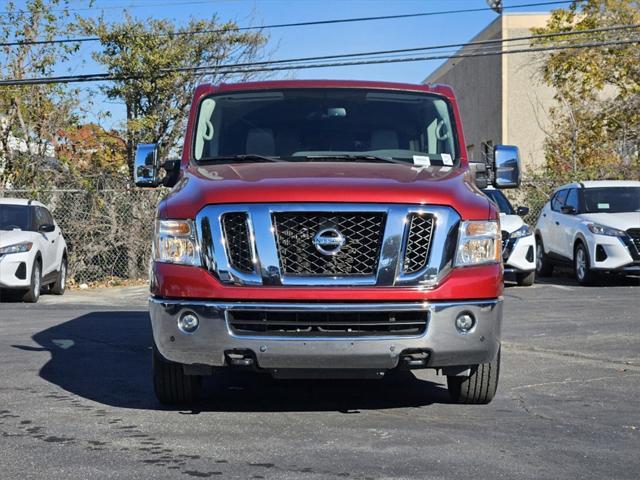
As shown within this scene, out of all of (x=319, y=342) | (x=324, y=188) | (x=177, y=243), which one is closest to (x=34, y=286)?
(x=177, y=243)

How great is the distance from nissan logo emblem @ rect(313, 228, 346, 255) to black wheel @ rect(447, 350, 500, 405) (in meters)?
1.30

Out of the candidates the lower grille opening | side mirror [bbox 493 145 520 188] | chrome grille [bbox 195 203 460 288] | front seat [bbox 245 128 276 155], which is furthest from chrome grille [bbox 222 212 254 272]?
side mirror [bbox 493 145 520 188]

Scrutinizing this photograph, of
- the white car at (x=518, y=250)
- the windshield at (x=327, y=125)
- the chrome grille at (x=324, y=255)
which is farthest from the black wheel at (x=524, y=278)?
the chrome grille at (x=324, y=255)

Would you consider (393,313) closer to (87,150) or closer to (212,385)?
(212,385)

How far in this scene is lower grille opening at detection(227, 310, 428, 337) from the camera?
255 inches

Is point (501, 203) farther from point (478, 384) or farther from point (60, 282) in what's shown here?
point (478, 384)

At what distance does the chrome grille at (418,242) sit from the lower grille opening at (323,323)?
0.92ft

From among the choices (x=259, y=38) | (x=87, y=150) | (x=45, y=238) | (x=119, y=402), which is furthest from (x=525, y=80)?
(x=119, y=402)

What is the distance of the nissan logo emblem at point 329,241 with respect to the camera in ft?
21.4

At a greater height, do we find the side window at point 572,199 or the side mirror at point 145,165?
the side mirror at point 145,165

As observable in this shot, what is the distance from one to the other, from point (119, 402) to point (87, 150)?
19.1 metres

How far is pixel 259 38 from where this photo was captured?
1150 inches

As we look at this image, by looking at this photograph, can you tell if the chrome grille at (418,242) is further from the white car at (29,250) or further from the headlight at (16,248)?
the headlight at (16,248)

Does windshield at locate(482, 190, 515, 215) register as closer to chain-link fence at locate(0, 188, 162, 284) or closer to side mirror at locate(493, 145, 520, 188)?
chain-link fence at locate(0, 188, 162, 284)
